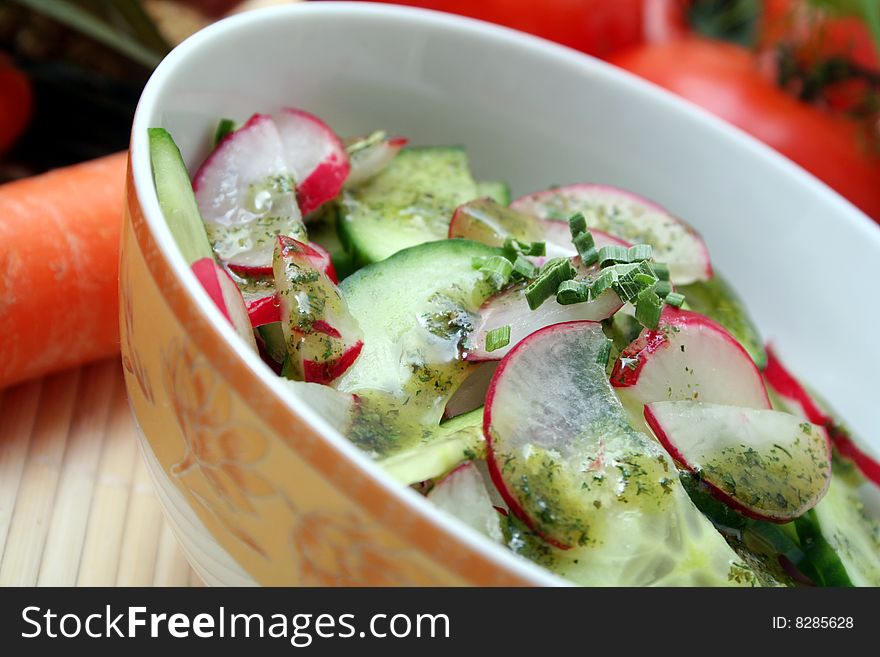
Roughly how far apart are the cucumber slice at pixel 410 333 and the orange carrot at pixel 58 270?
55 cm

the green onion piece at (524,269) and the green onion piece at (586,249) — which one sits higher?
the green onion piece at (586,249)

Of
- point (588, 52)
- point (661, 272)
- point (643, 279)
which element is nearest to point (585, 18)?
point (588, 52)

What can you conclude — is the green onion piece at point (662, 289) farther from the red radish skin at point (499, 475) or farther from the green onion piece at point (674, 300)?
the red radish skin at point (499, 475)

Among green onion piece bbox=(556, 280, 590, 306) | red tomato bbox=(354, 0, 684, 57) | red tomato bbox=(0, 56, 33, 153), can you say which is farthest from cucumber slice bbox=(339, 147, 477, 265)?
red tomato bbox=(354, 0, 684, 57)

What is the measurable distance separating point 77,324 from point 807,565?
101 centimetres

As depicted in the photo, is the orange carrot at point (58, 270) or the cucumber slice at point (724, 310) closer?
the cucumber slice at point (724, 310)

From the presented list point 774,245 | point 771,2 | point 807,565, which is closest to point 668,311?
point 807,565

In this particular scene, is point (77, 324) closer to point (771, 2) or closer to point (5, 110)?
point (5, 110)

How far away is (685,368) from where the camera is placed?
3.35 feet

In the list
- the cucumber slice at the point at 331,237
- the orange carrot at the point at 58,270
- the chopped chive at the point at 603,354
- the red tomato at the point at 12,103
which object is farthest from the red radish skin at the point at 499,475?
the red tomato at the point at 12,103

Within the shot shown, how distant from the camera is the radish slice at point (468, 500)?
81 cm

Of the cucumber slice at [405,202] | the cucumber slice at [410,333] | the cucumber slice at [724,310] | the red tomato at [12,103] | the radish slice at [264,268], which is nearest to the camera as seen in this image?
the cucumber slice at [410,333]

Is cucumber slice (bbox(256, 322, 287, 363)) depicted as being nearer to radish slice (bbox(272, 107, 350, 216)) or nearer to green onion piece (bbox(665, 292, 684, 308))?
radish slice (bbox(272, 107, 350, 216))

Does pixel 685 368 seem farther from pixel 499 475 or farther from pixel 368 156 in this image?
pixel 368 156
